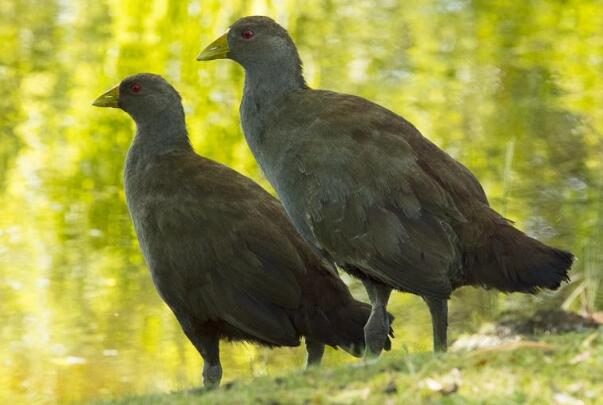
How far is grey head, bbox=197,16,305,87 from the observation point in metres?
8.41

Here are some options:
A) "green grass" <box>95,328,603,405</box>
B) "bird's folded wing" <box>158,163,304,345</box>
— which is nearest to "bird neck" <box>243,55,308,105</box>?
"bird's folded wing" <box>158,163,304,345</box>

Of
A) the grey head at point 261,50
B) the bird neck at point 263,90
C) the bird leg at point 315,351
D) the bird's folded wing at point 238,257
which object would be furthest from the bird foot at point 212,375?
the grey head at point 261,50

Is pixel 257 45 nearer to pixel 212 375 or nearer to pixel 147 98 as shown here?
pixel 147 98

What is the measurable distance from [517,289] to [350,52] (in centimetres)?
1118

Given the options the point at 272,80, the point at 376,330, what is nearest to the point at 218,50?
the point at 272,80

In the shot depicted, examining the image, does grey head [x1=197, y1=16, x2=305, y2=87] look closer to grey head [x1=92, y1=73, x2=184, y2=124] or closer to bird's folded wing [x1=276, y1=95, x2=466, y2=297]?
grey head [x1=92, y1=73, x2=184, y2=124]

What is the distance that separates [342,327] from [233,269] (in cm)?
67

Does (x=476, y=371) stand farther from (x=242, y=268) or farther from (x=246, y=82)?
(x=246, y=82)

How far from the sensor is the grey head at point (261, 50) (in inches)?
331

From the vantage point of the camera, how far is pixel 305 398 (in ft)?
20.1

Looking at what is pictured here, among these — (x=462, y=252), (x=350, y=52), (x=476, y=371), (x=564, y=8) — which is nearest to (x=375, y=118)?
(x=462, y=252)

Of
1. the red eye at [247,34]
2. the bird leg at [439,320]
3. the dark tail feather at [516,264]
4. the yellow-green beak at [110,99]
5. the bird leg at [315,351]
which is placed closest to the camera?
the dark tail feather at [516,264]

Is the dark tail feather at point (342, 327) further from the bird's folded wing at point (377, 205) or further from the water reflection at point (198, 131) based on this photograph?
the water reflection at point (198, 131)

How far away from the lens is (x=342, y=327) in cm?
790
